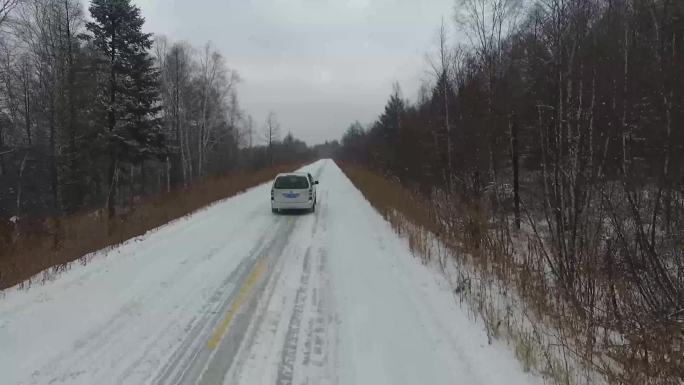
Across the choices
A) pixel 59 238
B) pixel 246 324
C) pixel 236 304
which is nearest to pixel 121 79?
pixel 59 238

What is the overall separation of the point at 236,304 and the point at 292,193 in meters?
10.3

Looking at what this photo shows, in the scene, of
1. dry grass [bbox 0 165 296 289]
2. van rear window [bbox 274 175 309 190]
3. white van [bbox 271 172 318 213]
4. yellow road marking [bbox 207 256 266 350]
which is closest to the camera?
yellow road marking [bbox 207 256 266 350]

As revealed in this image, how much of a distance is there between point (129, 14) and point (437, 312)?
90.5 feet

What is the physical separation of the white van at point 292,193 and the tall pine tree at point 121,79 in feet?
45.0

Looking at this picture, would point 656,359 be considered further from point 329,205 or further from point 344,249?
point 329,205

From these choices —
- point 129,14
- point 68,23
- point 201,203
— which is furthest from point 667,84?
point 68,23

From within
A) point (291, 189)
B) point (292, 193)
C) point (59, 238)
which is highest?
point (291, 189)

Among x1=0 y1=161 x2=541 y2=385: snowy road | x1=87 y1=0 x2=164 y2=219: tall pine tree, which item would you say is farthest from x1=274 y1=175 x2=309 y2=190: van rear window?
x1=87 y1=0 x2=164 y2=219: tall pine tree

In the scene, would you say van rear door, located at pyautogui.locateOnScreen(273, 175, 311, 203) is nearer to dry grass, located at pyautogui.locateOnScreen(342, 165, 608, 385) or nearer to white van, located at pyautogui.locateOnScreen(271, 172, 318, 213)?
white van, located at pyautogui.locateOnScreen(271, 172, 318, 213)

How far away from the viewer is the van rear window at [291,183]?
53.7ft

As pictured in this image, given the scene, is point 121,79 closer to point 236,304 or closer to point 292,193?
point 292,193

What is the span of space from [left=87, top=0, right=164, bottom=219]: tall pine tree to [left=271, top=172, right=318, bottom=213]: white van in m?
13.7

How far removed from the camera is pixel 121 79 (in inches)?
1016

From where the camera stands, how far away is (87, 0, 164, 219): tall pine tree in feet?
82.2
